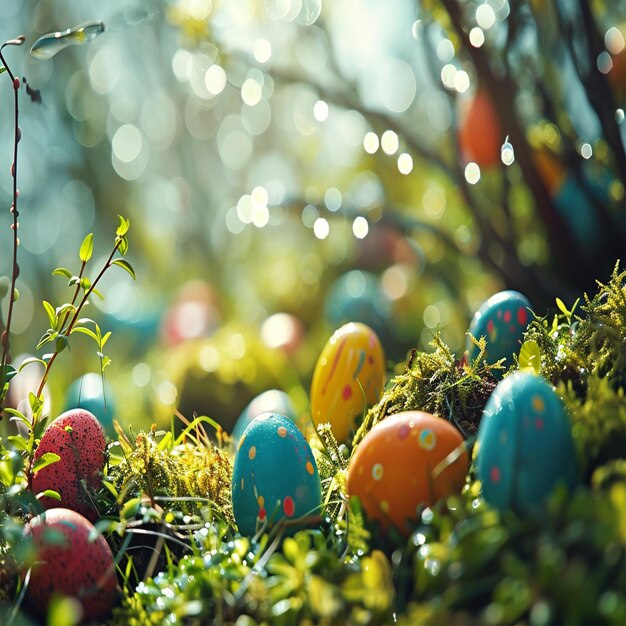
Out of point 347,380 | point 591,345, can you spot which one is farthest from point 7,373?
point 591,345

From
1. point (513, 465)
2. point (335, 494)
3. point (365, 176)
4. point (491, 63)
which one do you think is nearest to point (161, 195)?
point (365, 176)

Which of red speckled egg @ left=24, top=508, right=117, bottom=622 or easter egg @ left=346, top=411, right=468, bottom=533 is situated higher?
red speckled egg @ left=24, top=508, right=117, bottom=622

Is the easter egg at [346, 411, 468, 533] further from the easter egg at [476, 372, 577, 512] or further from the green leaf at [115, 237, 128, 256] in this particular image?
the green leaf at [115, 237, 128, 256]

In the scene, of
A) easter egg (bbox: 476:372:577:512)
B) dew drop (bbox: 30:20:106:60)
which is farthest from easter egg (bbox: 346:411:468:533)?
dew drop (bbox: 30:20:106:60)

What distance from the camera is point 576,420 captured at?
932mm

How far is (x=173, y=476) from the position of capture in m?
1.23

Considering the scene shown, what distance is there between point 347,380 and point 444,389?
0.31 metres

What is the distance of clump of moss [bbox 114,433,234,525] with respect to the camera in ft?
3.99

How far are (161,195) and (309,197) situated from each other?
3714mm

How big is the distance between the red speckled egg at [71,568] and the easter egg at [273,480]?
0.21 meters

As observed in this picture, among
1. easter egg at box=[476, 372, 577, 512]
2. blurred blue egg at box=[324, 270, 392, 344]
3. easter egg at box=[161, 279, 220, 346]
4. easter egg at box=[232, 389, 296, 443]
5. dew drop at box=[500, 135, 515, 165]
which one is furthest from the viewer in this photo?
easter egg at box=[161, 279, 220, 346]

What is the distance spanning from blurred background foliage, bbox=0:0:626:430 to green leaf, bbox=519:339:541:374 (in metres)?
0.74

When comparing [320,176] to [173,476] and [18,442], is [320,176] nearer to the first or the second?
[173,476]

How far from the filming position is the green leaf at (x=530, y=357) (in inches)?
44.2
